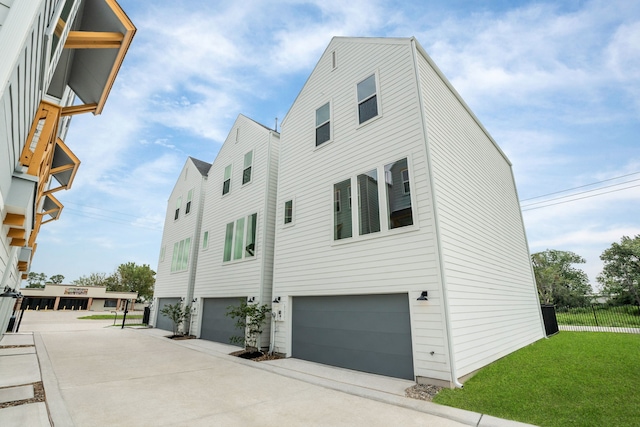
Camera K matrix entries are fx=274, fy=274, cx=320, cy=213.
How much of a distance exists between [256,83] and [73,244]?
1376 inches

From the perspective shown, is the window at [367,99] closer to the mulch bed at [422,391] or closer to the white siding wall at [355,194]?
the white siding wall at [355,194]

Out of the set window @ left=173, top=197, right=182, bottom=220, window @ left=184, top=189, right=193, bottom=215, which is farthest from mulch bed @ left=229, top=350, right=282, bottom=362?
window @ left=173, top=197, right=182, bottom=220

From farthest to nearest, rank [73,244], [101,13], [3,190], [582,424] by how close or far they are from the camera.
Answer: [73,244] → [101,13] → [582,424] → [3,190]

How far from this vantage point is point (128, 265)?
52.7m

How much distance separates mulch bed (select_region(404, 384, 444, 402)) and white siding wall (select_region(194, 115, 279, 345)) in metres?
5.64

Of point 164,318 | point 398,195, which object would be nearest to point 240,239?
point 398,195

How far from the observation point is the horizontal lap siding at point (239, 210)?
10086mm

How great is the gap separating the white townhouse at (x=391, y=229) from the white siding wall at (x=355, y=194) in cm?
3

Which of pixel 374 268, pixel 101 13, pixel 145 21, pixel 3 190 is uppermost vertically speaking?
pixel 145 21

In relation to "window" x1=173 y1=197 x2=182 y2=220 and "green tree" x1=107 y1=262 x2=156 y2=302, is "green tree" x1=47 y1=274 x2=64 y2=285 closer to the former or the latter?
"green tree" x1=107 y1=262 x2=156 y2=302

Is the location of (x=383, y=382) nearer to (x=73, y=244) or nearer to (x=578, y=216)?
(x=578, y=216)

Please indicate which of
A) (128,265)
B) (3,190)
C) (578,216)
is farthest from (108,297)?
(578,216)

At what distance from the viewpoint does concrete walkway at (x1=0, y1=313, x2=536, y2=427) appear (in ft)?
12.2

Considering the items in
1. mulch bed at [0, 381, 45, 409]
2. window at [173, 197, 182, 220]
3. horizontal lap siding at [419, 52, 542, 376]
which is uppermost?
window at [173, 197, 182, 220]
